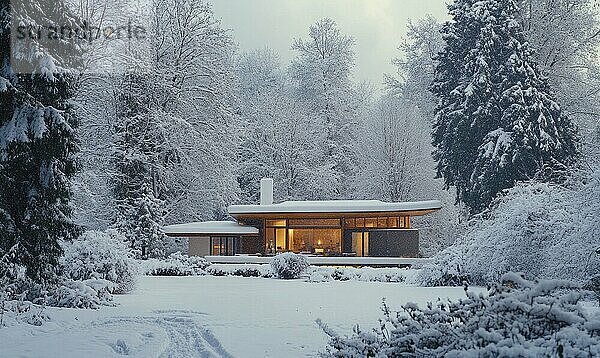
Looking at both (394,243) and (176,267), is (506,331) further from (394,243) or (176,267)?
(394,243)

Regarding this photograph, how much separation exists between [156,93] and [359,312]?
76.1 feet

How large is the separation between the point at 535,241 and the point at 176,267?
13.8 m

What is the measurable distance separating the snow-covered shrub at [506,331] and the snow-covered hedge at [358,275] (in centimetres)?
1572

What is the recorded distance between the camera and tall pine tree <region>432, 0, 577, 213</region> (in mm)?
27453

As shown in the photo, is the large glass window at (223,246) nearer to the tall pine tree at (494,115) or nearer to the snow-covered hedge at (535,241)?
the tall pine tree at (494,115)

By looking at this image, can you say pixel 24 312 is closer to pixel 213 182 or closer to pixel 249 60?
pixel 213 182

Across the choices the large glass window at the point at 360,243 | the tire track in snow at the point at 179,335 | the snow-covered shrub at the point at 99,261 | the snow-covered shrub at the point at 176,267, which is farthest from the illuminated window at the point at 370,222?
the tire track in snow at the point at 179,335

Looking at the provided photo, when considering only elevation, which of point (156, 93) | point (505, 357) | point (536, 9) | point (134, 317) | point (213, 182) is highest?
point (536, 9)

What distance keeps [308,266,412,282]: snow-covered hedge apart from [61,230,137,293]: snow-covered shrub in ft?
21.6

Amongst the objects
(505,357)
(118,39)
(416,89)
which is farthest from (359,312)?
(416,89)

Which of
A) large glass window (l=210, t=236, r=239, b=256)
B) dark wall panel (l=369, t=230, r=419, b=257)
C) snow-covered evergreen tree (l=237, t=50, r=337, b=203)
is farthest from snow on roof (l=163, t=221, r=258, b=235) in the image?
snow-covered evergreen tree (l=237, t=50, r=337, b=203)

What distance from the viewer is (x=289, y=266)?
23422mm

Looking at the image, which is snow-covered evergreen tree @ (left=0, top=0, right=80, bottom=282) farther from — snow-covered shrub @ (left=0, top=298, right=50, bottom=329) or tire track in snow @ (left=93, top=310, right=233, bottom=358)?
tire track in snow @ (left=93, top=310, right=233, bottom=358)

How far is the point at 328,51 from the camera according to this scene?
46.6 metres
